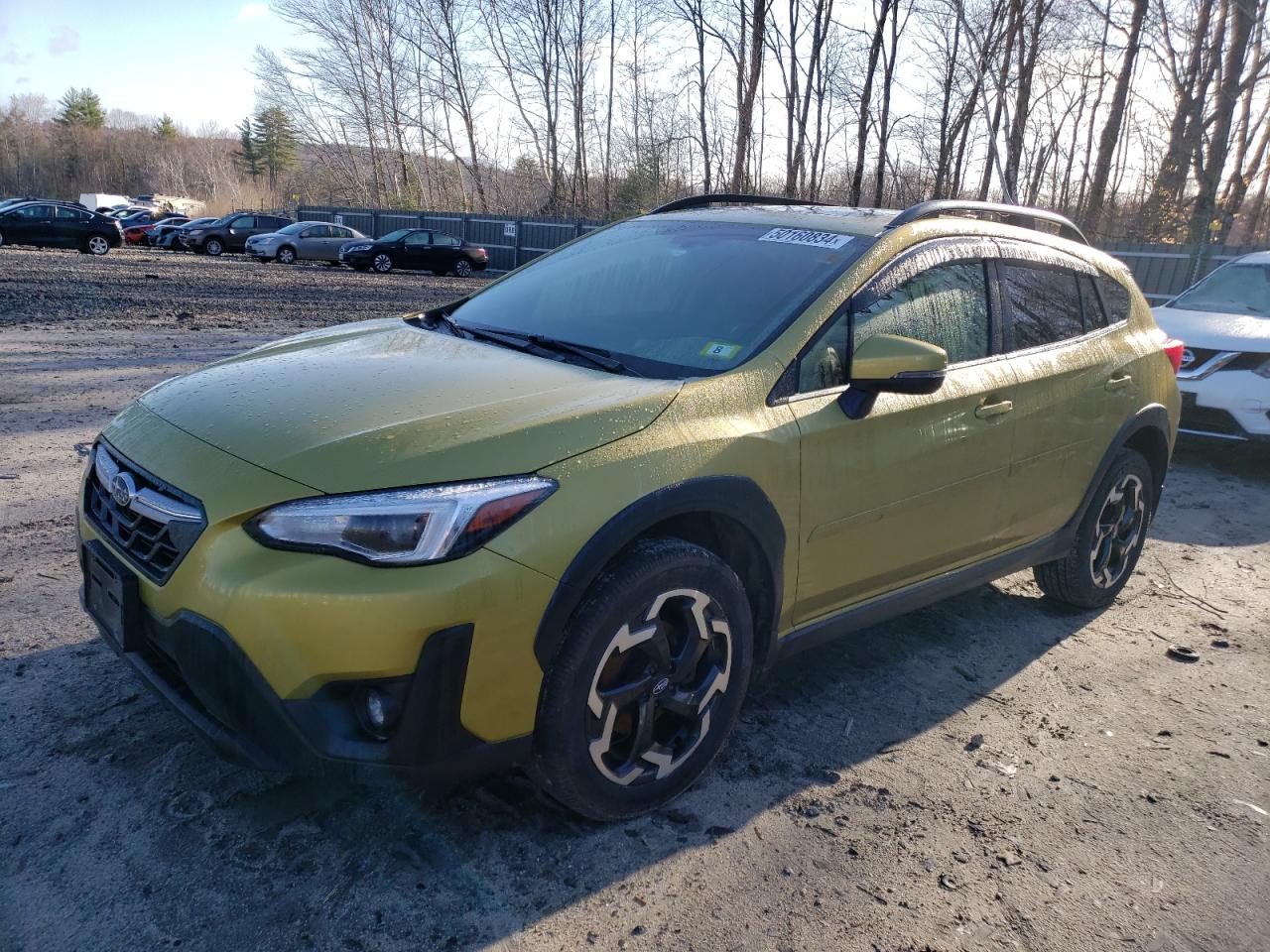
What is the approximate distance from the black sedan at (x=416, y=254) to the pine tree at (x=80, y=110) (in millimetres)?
91008

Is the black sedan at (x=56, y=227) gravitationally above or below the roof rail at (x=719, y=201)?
below

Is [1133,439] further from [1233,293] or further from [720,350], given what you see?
[1233,293]

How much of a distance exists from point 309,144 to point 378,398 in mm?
55972

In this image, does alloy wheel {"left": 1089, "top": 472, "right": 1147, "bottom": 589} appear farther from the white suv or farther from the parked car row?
the parked car row

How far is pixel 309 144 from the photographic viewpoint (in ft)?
173

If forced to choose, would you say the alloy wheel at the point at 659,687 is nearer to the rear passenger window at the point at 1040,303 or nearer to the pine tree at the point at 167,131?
the rear passenger window at the point at 1040,303

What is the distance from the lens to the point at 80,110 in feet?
332

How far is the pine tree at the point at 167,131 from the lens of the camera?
351ft

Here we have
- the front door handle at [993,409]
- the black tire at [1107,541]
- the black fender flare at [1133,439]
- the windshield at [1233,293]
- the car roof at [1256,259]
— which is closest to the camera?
the front door handle at [993,409]

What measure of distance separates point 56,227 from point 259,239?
5.49 metres

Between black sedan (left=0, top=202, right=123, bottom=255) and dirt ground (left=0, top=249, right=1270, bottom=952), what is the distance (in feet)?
90.7

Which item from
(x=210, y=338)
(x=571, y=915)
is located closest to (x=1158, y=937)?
(x=571, y=915)

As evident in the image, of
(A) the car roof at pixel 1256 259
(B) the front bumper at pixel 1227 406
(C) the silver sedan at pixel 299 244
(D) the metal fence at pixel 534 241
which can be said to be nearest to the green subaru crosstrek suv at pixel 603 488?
(B) the front bumper at pixel 1227 406

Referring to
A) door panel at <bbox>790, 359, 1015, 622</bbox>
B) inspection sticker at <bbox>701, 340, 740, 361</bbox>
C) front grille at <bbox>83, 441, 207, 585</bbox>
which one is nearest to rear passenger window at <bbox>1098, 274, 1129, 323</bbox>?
door panel at <bbox>790, 359, 1015, 622</bbox>
